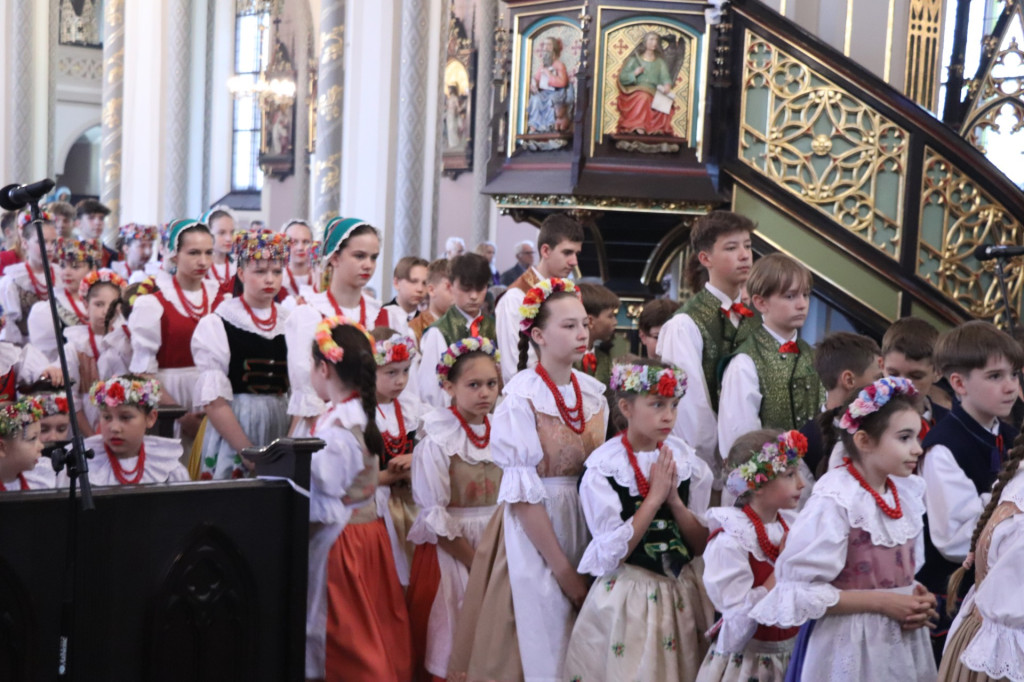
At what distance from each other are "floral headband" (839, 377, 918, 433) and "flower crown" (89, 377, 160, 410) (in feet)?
8.51

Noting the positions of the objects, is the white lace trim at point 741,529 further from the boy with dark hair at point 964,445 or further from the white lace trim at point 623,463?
the boy with dark hair at point 964,445

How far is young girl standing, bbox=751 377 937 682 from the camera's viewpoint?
3469 millimetres

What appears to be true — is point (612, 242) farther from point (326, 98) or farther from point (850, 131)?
point (326, 98)

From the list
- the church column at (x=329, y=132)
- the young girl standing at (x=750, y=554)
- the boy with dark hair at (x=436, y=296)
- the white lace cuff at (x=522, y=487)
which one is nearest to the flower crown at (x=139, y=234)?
the church column at (x=329, y=132)

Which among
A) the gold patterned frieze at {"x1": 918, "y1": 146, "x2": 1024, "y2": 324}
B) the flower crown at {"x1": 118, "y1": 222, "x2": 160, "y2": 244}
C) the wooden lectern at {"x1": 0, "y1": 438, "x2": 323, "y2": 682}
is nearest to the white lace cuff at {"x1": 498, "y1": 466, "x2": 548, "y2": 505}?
the wooden lectern at {"x1": 0, "y1": 438, "x2": 323, "y2": 682}

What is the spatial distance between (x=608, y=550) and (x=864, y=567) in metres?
0.77

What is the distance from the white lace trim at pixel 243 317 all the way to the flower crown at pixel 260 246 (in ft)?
0.69

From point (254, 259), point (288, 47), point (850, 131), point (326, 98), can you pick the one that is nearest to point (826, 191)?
point (850, 131)

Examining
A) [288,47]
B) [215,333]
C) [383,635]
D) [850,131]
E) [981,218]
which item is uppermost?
[288,47]

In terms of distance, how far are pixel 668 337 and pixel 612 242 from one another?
3.02 meters

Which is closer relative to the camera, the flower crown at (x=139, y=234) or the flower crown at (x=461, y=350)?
the flower crown at (x=461, y=350)

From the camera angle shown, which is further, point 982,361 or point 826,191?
point 826,191

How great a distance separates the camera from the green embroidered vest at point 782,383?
469 cm

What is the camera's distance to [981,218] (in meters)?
7.11
